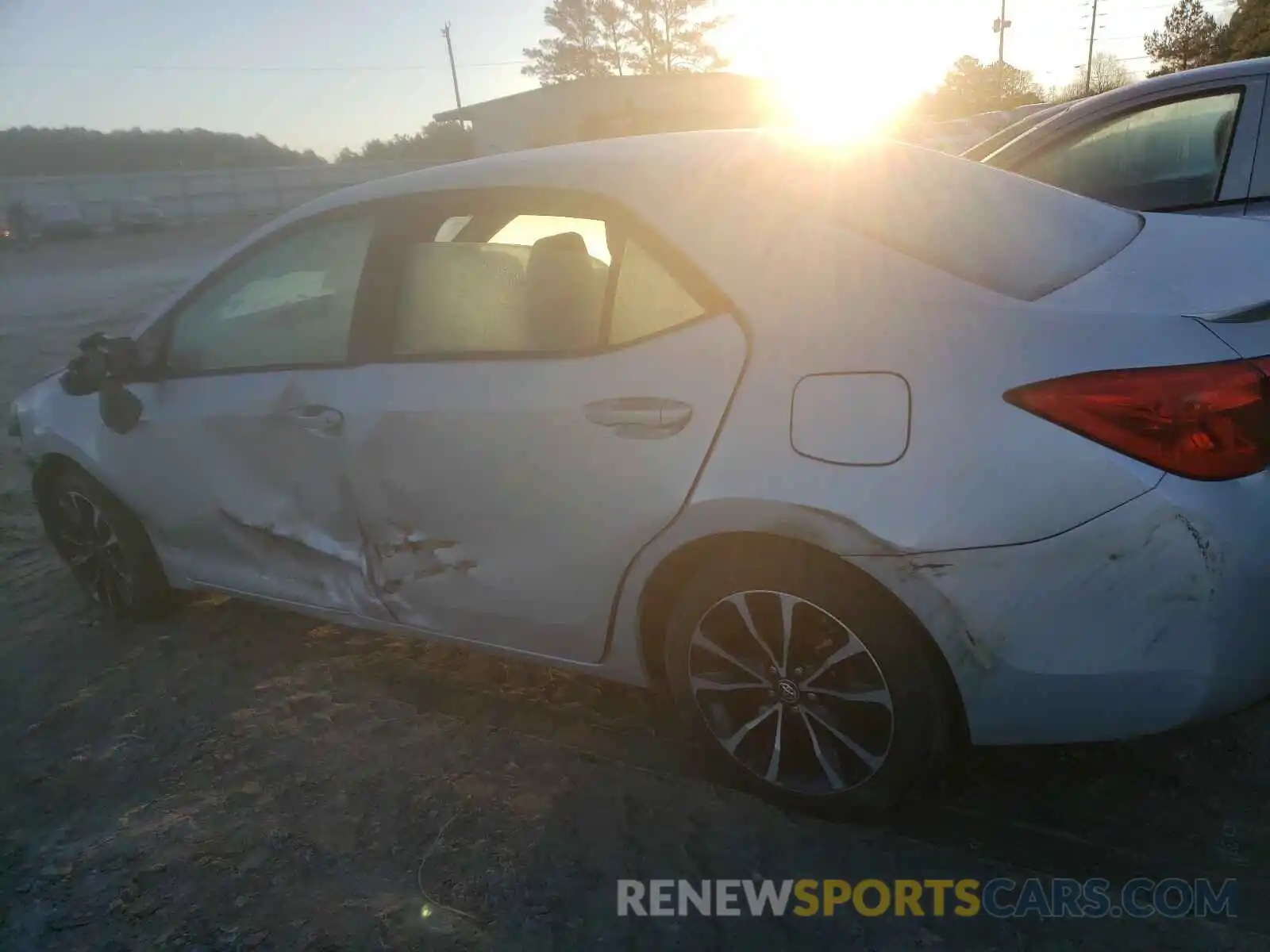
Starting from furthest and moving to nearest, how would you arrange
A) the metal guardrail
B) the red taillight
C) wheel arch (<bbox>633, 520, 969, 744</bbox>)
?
1. the metal guardrail
2. wheel arch (<bbox>633, 520, 969, 744</bbox>)
3. the red taillight

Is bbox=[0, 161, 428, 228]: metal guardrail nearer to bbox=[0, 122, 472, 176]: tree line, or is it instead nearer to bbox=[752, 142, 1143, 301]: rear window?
bbox=[0, 122, 472, 176]: tree line

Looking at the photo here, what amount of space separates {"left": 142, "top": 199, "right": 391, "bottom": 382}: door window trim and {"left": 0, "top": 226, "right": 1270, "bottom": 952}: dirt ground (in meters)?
1.09

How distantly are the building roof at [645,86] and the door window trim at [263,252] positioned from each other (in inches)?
1568

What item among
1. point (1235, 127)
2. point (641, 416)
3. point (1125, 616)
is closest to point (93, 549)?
point (641, 416)

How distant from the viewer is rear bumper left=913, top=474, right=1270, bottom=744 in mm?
1754

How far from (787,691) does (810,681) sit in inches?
3.2

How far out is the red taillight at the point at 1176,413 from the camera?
68.9 inches

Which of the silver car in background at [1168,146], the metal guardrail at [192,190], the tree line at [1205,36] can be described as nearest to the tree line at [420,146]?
the metal guardrail at [192,190]

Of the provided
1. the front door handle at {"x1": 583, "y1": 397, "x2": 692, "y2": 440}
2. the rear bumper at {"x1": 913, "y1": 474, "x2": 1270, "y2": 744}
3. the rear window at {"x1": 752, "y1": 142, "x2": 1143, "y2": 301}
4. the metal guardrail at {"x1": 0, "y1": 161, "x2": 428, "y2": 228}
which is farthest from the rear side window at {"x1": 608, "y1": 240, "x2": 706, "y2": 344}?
the metal guardrail at {"x1": 0, "y1": 161, "x2": 428, "y2": 228}

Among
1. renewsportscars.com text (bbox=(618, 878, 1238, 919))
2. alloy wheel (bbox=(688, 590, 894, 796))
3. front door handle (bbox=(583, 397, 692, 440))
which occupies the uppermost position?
front door handle (bbox=(583, 397, 692, 440))

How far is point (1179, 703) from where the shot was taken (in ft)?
6.16

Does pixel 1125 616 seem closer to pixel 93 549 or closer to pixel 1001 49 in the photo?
pixel 93 549

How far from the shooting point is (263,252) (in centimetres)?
299

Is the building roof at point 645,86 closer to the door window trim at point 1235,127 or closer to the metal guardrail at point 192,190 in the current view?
the metal guardrail at point 192,190
